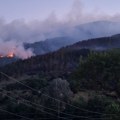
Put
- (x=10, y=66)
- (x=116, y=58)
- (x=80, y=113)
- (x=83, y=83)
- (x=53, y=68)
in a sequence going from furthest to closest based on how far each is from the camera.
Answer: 1. (x=10, y=66)
2. (x=53, y=68)
3. (x=83, y=83)
4. (x=116, y=58)
5. (x=80, y=113)

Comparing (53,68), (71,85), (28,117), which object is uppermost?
(53,68)

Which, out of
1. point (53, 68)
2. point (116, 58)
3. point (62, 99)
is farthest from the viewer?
point (53, 68)

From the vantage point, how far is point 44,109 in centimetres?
5169

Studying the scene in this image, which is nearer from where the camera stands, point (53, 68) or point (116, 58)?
point (116, 58)

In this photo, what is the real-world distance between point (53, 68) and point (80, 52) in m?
16.9

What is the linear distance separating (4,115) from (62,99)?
25.7 feet

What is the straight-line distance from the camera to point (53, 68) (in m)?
Answer: 124

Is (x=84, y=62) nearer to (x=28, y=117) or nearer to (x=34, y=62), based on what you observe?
(x=28, y=117)

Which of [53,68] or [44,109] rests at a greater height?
[53,68]

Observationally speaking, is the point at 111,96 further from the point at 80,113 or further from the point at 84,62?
the point at 80,113

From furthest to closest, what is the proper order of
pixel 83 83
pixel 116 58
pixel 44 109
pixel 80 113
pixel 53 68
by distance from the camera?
pixel 53 68 < pixel 83 83 < pixel 116 58 < pixel 44 109 < pixel 80 113

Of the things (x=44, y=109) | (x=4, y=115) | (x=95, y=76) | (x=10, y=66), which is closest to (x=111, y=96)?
(x=95, y=76)

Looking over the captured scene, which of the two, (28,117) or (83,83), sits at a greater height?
(83,83)

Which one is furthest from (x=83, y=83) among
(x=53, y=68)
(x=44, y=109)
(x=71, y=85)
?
(x=53, y=68)
